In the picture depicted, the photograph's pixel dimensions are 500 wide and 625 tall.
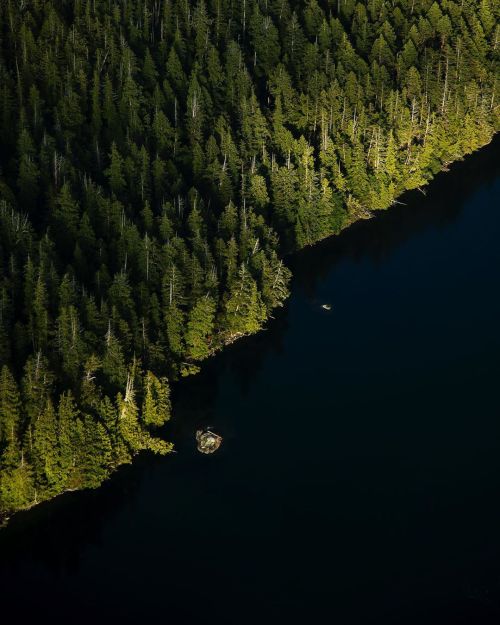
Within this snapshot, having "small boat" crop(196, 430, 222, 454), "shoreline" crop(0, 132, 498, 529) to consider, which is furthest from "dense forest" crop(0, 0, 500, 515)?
"small boat" crop(196, 430, 222, 454)

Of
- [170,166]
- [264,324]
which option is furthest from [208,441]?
[170,166]

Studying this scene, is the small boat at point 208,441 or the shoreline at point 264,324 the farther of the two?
the small boat at point 208,441

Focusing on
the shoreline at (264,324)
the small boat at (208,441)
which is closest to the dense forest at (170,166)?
the shoreline at (264,324)

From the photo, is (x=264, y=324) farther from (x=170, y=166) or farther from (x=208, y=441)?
(x=170, y=166)

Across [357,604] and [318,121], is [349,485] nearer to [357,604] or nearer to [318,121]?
[357,604]

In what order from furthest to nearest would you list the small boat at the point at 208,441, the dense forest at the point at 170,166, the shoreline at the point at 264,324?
the small boat at the point at 208,441, the dense forest at the point at 170,166, the shoreline at the point at 264,324

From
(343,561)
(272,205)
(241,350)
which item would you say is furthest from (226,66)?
(343,561)

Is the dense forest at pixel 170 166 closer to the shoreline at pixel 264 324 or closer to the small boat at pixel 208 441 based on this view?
the shoreline at pixel 264 324
